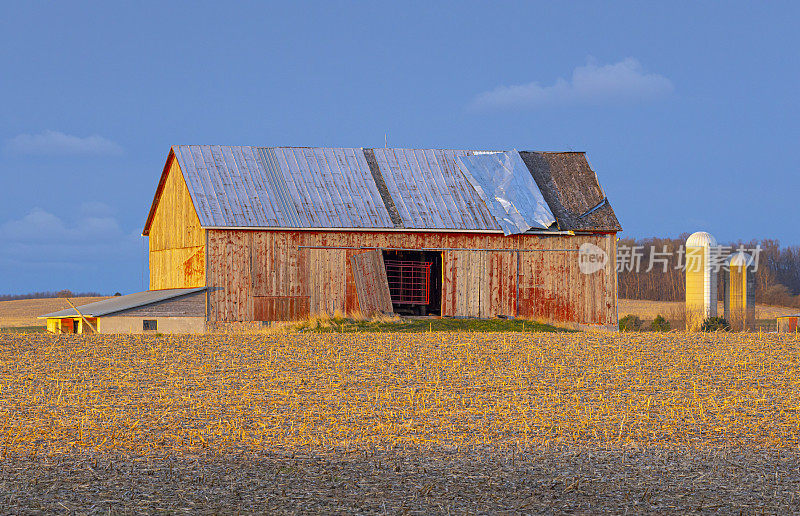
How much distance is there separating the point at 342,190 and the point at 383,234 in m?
2.27

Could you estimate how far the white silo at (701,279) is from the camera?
36.2m

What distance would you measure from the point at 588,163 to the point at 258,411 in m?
24.3

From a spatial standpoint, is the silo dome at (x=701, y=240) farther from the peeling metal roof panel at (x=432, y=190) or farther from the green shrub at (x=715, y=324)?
the peeling metal roof panel at (x=432, y=190)

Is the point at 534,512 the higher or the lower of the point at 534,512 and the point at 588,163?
the lower

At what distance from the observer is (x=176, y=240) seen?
32938 millimetres

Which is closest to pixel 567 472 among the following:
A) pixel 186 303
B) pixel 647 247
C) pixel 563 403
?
pixel 563 403

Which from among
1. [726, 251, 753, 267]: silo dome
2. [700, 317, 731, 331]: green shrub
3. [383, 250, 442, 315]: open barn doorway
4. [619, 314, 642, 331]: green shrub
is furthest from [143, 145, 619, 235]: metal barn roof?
[726, 251, 753, 267]: silo dome

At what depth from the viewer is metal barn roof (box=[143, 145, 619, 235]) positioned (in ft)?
100

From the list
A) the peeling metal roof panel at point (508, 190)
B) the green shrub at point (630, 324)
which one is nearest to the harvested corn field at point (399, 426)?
the peeling metal roof panel at point (508, 190)

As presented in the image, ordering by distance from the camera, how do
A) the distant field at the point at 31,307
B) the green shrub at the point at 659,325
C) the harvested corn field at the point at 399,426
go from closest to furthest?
the harvested corn field at the point at 399,426, the green shrub at the point at 659,325, the distant field at the point at 31,307

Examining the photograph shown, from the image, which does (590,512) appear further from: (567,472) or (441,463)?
(441,463)

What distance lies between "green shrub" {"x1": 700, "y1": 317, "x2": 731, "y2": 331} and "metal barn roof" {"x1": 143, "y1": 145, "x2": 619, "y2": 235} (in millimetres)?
4797

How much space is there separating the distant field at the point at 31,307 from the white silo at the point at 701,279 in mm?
35536

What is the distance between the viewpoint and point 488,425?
40.3 ft
